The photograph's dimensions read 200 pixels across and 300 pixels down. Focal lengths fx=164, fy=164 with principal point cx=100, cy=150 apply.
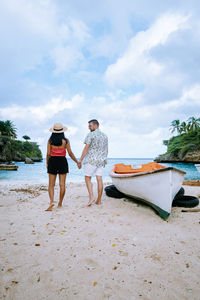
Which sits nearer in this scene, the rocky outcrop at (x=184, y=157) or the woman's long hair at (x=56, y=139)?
the woman's long hair at (x=56, y=139)

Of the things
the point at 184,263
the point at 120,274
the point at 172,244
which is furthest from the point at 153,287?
the point at 172,244

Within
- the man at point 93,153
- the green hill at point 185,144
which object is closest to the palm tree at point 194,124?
the green hill at point 185,144

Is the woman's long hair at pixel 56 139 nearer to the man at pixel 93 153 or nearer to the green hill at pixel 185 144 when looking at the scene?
the man at pixel 93 153

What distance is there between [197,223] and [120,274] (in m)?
2.50

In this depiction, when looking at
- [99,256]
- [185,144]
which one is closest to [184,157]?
[185,144]

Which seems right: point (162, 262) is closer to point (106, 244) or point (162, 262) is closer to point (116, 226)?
point (106, 244)

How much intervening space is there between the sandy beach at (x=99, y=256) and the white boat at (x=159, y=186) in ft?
1.18

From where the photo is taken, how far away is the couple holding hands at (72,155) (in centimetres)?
427

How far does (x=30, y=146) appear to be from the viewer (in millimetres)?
70312

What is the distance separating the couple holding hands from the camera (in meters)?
4.27

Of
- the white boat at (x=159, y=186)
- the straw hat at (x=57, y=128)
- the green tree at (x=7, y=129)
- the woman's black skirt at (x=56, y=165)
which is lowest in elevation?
the white boat at (x=159, y=186)

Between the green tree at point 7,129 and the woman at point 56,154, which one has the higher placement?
the green tree at point 7,129

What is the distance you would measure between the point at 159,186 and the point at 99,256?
2.02 meters

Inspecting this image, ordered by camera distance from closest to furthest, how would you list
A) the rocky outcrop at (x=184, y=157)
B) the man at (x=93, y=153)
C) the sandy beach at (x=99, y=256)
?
the sandy beach at (x=99, y=256)
the man at (x=93, y=153)
the rocky outcrop at (x=184, y=157)
